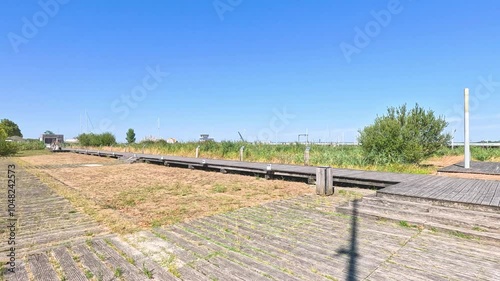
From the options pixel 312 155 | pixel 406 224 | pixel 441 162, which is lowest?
pixel 406 224

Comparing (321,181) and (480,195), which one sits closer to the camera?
(480,195)

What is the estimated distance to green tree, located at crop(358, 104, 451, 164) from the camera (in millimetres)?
13266

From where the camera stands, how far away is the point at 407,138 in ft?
44.4

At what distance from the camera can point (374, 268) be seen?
3.18m

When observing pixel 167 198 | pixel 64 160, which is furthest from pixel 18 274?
pixel 64 160

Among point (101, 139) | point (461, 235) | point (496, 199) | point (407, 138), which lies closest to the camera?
point (461, 235)

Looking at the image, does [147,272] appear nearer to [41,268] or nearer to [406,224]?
[41,268]

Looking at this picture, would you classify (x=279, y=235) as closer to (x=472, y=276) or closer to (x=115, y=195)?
(x=472, y=276)

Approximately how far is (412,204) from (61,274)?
570cm

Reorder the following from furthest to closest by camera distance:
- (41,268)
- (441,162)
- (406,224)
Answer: (441,162), (406,224), (41,268)

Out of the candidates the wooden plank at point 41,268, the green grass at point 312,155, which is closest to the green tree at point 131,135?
the green grass at point 312,155

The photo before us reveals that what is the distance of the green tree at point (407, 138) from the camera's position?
1327 centimetres

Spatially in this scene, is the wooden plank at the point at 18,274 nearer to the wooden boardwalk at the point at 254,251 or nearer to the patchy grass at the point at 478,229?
the wooden boardwalk at the point at 254,251

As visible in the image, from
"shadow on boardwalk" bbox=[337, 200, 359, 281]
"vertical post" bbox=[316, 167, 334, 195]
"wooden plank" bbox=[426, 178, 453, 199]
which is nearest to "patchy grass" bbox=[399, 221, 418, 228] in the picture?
"shadow on boardwalk" bbox=[337, 200, 359, 281]
